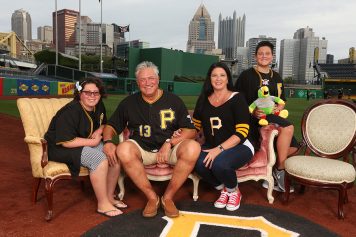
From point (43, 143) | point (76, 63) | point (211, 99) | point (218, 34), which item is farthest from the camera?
point (218, 34)

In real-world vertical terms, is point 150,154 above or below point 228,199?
above

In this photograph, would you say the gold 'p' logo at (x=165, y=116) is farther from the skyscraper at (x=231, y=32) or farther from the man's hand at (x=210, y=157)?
the skyscraper at (x=231, y=32)

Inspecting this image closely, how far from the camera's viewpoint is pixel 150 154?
3.61 meters

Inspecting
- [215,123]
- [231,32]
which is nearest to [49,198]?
[215,123]

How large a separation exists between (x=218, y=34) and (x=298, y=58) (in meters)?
66.6

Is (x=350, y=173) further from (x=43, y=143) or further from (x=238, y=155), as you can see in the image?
(x=43, y=143)

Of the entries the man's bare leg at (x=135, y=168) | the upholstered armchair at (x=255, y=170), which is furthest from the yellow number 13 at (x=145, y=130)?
the upholstered armchair at (x=255, y=170)

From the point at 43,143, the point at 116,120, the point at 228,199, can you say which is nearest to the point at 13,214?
the point at 43,143

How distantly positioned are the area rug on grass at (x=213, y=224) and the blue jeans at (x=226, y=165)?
1.18ft

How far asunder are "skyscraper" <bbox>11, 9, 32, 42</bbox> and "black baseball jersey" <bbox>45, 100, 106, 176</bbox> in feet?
579

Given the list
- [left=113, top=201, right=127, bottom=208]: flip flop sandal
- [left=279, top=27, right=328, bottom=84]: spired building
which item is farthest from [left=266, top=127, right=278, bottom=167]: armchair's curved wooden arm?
[left=279, top=27, right=328, bottom=84]: spired building

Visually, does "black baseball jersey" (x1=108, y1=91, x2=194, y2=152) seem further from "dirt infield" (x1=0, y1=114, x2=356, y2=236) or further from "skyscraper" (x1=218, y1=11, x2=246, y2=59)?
"skyscraper" (x1=218, y1=11, x2=246, y2=59)

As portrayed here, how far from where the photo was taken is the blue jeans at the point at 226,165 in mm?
3400

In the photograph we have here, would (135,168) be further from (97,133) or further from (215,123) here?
(215,123)
